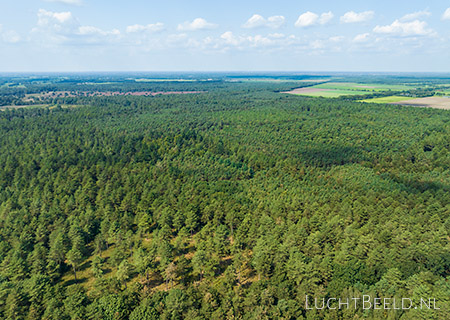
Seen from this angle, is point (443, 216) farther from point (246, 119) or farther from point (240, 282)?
point (246, 119)

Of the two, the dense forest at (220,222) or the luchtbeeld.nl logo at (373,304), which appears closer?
the luchtbeeld.nl logo at (373,304)

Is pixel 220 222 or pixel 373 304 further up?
pixel 373 304

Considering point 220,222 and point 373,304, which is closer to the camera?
point 373,304

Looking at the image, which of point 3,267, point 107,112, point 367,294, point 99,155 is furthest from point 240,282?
point 107,112

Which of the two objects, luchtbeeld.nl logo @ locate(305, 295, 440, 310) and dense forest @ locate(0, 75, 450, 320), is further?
dense forest @ locate(0, 75, 450, 320)
